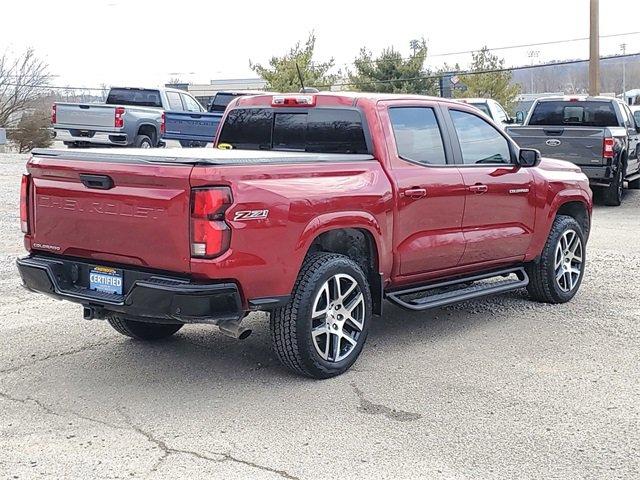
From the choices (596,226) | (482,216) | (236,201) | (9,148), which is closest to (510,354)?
(482,216)

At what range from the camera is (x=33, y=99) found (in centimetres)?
3838

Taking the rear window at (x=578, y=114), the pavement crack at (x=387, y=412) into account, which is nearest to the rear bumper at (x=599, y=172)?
the rear window at (x=578, y=114)

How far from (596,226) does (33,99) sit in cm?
3139

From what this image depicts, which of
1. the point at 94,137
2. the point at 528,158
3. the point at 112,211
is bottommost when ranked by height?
the point at 112,211

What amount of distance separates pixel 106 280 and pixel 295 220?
1.21m

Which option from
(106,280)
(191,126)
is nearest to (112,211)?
(106,280)

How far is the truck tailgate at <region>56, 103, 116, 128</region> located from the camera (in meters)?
19.8

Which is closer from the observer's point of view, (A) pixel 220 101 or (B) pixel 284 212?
(B) pixel 284 212

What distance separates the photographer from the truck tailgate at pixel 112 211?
4820mm

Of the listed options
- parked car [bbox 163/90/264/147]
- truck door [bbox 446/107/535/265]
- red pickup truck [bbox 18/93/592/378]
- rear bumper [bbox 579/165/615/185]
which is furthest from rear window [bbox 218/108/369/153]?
parked car [bbox 163/90/264/147]

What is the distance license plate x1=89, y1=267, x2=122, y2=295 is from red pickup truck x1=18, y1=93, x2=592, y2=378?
1cm

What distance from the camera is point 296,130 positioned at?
6.50 metres

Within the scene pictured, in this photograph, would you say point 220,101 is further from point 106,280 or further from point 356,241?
point 106,280

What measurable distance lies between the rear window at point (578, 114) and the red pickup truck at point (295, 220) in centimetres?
912
